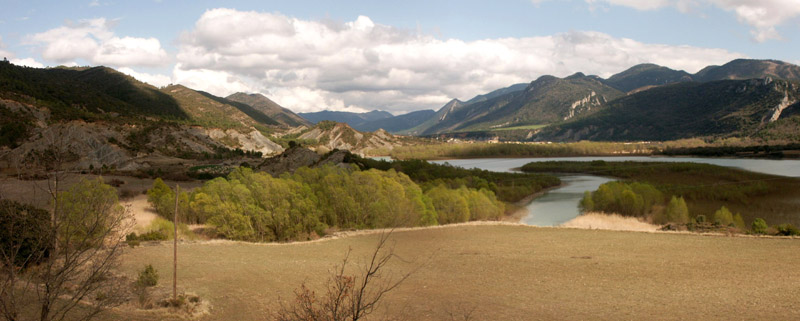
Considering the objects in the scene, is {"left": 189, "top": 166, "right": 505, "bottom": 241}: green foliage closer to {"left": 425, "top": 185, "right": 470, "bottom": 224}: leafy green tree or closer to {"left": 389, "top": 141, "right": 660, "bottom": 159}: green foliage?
{"left": 425, "top": 185, "right": 470, "bottom": 224}: leafy green tree

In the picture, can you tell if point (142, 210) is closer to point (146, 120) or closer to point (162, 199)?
point (162, 199)

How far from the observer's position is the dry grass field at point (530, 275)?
485 inches

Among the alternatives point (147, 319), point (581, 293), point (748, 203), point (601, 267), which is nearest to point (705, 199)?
point (748, 203)

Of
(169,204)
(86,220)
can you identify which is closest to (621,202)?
(169,204)

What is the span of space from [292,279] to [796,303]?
14.6 m

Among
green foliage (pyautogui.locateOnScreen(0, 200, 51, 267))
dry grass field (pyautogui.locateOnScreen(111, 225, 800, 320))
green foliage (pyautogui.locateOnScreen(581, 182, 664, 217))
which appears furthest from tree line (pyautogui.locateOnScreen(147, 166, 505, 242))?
green foliage (pyautogui.locateOnScreen(581, 182, 664, 217))

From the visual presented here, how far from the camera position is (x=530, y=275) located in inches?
650

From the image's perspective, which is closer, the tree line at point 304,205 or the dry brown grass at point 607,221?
the tree line at point 304,205

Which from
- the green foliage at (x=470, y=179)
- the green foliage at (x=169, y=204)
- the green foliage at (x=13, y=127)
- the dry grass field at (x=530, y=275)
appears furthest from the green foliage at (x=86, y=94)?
the dry grass field at (x=530, y=275)

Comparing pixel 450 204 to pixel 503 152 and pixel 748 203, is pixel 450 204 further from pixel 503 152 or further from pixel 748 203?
pixel 503 152

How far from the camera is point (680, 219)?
42688mm

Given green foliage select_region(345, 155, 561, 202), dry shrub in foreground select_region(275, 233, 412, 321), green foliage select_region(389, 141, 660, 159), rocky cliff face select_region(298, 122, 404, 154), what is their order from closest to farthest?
dry shrub in foreground select_region(275, 233, 412, 321) < green foliage select_region(345, 155, 561, 202) < green foliage select_region(389, 141, 660, 159) < rocky cliff face select_region(298, 122, 404, 154)

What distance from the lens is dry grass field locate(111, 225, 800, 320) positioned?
1232 centimetres

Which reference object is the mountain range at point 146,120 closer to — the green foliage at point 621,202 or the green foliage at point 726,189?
the green foliage at point 621,202
